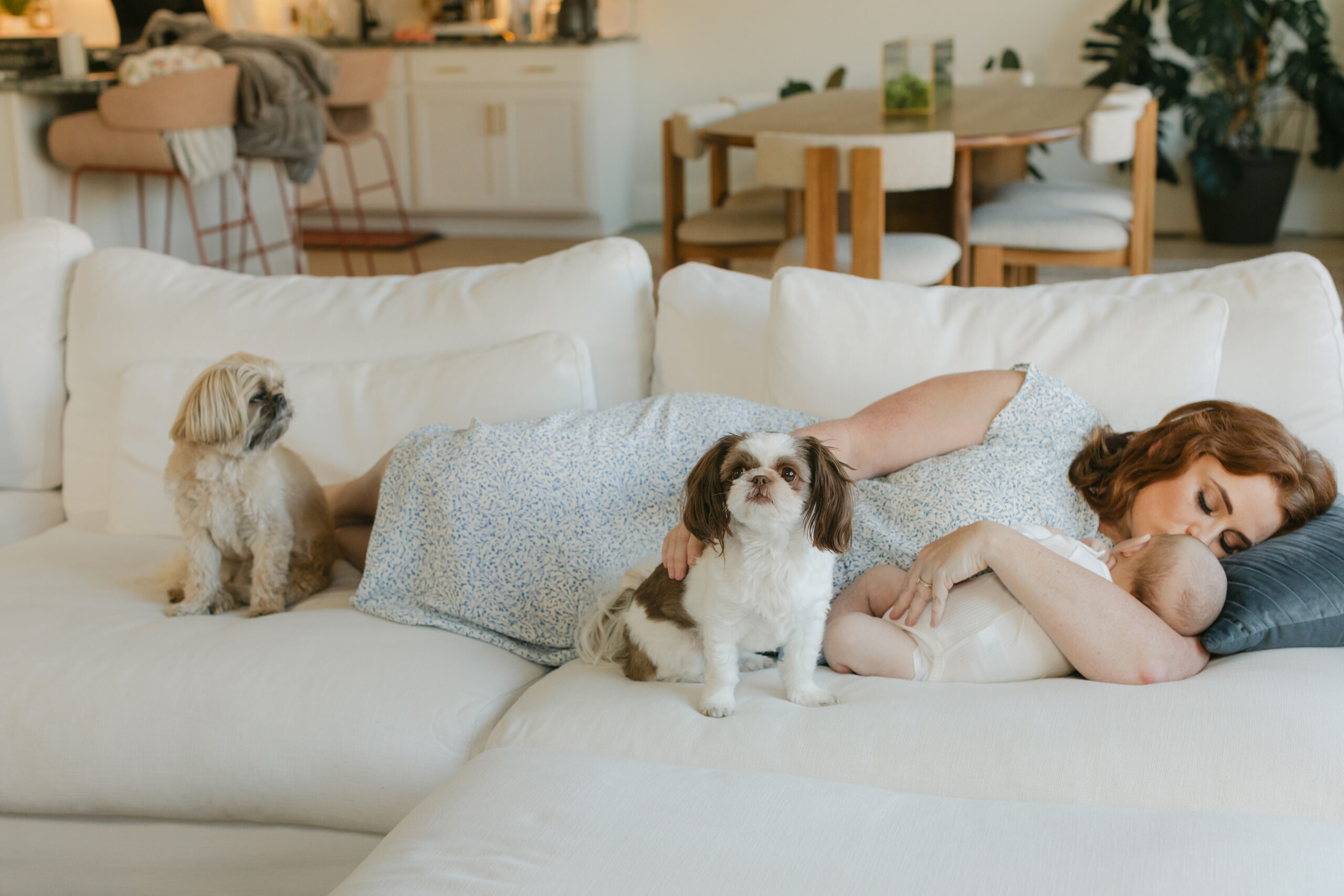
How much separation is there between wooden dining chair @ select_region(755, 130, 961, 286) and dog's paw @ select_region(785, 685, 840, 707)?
1.82 meters

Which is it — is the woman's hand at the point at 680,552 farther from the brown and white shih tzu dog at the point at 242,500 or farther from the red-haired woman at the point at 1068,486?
the brown and white shih tzu dog at the point at 242,500

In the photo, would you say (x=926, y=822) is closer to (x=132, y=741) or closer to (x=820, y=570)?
(x=820, y=570)

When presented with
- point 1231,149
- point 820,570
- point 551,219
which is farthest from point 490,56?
point 820,570

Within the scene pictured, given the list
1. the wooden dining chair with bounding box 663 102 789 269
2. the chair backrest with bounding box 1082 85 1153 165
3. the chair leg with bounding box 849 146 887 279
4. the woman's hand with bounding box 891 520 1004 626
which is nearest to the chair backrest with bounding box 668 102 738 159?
the wooden dining chair with bounding box 663 102 789 269

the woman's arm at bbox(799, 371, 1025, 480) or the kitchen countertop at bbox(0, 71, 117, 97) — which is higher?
the kitchen countertop at bbox(0, 71, 117, 97)

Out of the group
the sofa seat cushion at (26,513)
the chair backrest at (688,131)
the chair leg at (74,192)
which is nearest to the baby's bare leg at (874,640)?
the sofa seat cushion at (26,513)

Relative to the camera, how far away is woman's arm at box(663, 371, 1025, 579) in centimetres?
155

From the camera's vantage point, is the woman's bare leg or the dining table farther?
the dining table

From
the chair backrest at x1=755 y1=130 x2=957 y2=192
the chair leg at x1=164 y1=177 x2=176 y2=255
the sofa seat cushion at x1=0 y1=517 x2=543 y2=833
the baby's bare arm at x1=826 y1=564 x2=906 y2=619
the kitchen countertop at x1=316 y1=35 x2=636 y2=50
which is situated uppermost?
the kitchen countertop at x1=316 y1=35 x2=636 y2=50

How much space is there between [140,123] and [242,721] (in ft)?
9.31

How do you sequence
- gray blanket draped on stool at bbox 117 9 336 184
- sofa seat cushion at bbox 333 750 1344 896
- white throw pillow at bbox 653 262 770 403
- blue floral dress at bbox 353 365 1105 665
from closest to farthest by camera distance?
sofa seat cushion at bbox 333 750 1344 896 < blue floral dress at bbox 353 365 1105 665 < white throw pillow at bbox 653 262 770 403 < gray blanket draped on stool at bbox 117 9 336 184

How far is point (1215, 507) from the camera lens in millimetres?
1430

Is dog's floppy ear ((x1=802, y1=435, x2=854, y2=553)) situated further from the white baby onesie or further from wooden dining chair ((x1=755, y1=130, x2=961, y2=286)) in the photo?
wooden dining chair ((x1=755, y1=130, x2=961, y2=286))

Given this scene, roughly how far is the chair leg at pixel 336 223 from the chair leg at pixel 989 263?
2732 millimetres
